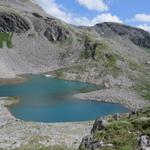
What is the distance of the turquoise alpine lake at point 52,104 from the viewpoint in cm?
11092

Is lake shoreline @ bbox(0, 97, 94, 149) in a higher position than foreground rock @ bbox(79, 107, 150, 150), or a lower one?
lower

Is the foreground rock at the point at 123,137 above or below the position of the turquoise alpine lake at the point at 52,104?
above

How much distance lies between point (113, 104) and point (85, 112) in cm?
2374

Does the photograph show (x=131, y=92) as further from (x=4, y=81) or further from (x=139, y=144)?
(x=139, y=144)

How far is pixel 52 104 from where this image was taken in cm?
Answer: 13038

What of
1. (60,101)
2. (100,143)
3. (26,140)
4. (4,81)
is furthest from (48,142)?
(4,81)

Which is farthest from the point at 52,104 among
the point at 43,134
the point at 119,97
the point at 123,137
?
the point at 123,137

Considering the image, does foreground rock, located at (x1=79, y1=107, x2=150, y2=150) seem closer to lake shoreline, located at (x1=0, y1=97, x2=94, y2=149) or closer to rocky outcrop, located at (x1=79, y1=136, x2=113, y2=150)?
rocky outcrop, located at (x1=79, y1=136, x2=113, y2=150)

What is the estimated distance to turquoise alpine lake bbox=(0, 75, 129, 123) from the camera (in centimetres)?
11092

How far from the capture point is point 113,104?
141750 mm

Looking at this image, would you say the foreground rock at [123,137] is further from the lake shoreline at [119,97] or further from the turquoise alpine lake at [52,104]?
the lake shoreline at [119,97]

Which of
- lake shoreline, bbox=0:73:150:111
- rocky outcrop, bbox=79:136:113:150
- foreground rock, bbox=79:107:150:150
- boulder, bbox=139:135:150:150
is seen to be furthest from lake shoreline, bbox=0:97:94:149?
lake shoreline, bbox=0:73:150:111

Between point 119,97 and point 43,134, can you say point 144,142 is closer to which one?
point 43,134

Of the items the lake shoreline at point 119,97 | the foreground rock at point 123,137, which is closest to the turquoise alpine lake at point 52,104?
the lake shoreline at point 119,97
